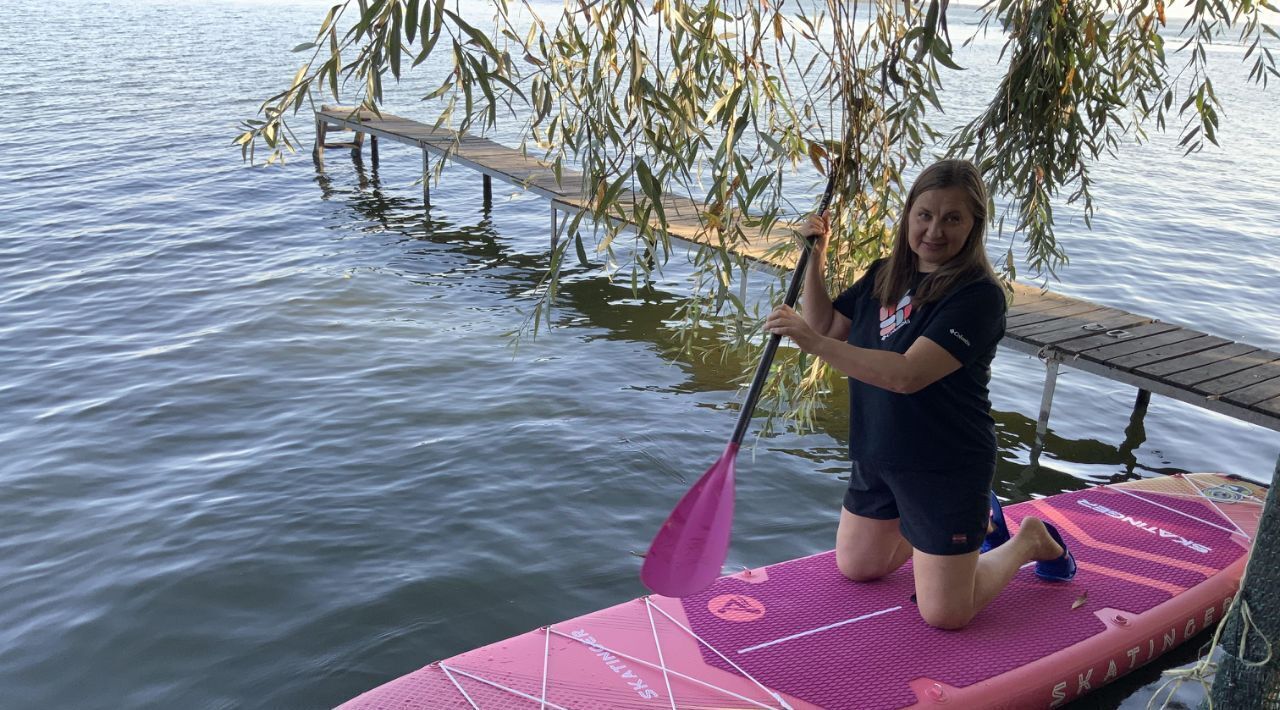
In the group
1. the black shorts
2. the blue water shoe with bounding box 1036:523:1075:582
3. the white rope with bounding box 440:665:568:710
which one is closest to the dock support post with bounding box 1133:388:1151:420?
the blue water shoe with bounding box 1036:523:1075:582

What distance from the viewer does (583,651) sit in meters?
3.66

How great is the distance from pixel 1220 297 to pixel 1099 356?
15.7ft

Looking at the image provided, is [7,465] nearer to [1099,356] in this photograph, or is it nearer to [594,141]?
[594,141]

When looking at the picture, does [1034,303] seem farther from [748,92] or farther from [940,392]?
[748,92]

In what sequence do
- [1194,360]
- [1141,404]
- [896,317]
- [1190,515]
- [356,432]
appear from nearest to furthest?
1. [896,317]
2. [1190,515]
3. [1194,360]
4. [356,432]
5. [1141,404]

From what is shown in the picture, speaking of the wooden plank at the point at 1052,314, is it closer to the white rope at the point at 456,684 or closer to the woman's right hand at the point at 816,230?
the woman's right hand at the point at 816,230

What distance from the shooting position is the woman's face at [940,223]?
327cm

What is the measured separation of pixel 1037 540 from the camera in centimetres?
405

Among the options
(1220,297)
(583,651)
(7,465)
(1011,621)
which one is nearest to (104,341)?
(7,465)

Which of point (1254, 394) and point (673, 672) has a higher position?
point (1254, 394)

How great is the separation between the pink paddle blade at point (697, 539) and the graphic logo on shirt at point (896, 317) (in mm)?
664

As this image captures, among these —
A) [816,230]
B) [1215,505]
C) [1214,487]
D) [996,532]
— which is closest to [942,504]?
[996,532]

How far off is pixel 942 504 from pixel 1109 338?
3.94 meters

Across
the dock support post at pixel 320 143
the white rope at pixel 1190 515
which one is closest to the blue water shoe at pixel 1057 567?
the white rope at pixel 1190 515
